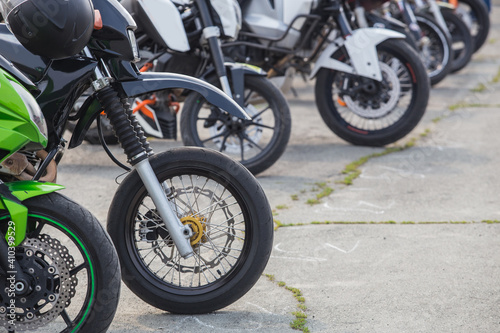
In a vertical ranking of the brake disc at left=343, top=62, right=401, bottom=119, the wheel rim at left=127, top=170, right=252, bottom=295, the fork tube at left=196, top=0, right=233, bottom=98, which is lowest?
the brake disc at left=343, top=62, right=401, bottom=119

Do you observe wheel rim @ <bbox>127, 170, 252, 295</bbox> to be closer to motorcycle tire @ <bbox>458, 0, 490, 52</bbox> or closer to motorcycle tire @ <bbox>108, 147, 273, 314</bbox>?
motorcycle tire @ <bbox>108, 147, 273, 314</bbox>

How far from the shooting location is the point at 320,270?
12.0 feet

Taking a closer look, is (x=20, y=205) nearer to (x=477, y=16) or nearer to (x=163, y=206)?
(x=163, y=206)

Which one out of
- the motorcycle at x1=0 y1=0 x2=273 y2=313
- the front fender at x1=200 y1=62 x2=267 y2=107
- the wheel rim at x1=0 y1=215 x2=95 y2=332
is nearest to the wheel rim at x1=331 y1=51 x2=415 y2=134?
the front fender at x1=200 y1=62 x2=267 y2=107

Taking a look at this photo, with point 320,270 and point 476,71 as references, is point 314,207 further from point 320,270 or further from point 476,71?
point 476,71

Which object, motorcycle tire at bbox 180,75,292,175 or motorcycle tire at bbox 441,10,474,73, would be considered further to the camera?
motorcycle tire at bbox 441,10,474,73

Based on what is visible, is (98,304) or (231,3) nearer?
(98,304)

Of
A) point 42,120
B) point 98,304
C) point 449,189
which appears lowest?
point 449,189

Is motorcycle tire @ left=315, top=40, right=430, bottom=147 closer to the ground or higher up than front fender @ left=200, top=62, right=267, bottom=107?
closer to the ground

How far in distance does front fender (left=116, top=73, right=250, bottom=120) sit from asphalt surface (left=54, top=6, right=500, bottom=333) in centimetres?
91

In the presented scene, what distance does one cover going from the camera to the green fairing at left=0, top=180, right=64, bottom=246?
254 cm

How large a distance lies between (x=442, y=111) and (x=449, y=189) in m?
3.12

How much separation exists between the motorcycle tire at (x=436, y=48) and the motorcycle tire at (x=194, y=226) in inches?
245

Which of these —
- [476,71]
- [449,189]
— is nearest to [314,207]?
[449,189]
